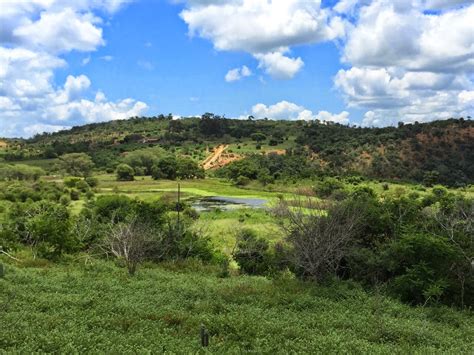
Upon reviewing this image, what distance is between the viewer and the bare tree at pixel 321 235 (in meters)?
30.0

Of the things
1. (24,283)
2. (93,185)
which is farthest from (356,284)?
(93,185)

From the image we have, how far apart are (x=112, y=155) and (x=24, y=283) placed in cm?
13759

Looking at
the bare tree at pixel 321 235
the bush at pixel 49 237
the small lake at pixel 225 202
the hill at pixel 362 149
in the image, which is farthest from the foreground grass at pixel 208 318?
the hill at pixel 362 149

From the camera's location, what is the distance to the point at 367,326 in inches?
795

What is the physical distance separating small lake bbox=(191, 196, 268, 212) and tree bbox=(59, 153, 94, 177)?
154 ft

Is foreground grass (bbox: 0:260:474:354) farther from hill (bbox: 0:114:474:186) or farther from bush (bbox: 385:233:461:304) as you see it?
hill (bbox: 0:114:474:186)

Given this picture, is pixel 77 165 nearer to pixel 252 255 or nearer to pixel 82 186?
pixel 82 186

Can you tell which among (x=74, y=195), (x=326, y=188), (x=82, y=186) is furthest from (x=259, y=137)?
(x=326, y=188)

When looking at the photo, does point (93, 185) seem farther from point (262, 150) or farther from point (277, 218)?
point (277, 218)

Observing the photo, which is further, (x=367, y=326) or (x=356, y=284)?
(x=356, y=284)

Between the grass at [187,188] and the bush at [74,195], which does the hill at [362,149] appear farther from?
the bush at [74,195]

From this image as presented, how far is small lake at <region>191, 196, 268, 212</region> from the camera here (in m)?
85.6

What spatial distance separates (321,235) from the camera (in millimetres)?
30578

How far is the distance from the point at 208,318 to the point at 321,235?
1265 centimetres
